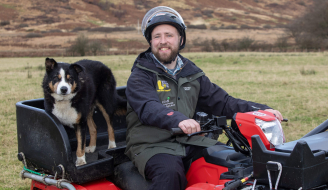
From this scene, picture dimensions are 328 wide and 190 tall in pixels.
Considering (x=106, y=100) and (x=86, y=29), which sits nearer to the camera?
(x=106, y=100)

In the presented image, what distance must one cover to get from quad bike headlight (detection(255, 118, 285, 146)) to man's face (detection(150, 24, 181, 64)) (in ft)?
4.43

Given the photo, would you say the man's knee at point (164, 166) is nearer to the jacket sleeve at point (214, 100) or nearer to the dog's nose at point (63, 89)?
the jacket sleeve at point (214, 100)

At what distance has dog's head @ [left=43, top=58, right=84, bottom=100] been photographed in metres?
3.69

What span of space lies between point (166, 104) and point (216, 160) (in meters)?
0.73

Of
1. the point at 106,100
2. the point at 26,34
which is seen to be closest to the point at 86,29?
the point at 26,34

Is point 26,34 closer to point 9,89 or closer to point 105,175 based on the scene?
point 9,89

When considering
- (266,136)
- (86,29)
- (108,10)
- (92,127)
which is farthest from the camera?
(108,10)

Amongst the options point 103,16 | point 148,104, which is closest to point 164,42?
point 148,104

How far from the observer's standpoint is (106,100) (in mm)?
4465

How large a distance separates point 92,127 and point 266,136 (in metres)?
2.89

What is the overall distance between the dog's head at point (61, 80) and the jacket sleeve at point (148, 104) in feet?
3.37

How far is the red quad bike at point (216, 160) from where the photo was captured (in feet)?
5.92

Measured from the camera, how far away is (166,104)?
2.93 metres

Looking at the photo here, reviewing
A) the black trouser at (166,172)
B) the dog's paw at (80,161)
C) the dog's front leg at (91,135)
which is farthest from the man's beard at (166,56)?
the dog's front leg at (91,135)
